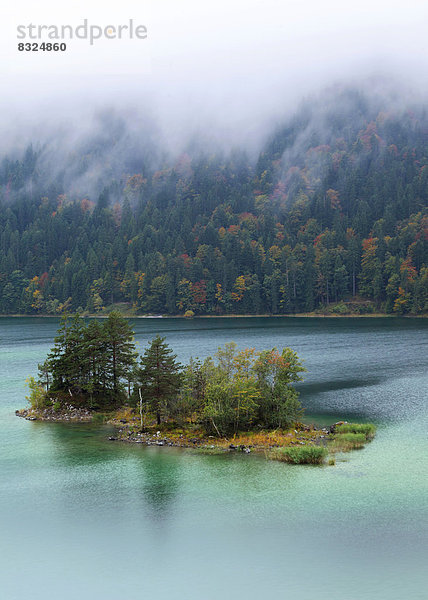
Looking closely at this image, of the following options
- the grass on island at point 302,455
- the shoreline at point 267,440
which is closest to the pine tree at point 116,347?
the shoreline at point 267,440

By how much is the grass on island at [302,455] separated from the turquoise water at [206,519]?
1.16 meters

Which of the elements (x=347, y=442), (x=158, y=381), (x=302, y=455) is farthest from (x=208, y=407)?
(x=347, y=442)

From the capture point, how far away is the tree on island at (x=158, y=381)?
178 ft

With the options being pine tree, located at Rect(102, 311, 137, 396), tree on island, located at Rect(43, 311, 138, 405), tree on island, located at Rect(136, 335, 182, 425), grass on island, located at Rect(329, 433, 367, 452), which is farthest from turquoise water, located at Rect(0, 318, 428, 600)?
pine tree, located at Rect(102, 311, 137, 396)

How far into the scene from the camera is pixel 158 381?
2130 inches

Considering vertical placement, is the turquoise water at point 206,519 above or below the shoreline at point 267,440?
below

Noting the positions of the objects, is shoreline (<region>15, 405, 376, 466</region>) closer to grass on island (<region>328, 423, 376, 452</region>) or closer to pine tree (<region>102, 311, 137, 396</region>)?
grass on island (<region>328, 423, 376, 452</region>)

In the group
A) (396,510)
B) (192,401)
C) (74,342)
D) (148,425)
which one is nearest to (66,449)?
(148,425)

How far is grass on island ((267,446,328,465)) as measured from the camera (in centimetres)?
4491

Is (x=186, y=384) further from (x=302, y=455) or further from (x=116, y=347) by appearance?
(x=302, y=455)

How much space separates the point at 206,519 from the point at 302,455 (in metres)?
12.1

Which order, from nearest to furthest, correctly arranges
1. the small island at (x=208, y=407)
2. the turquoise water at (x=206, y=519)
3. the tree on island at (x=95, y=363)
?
the turquoise water at (x=206, y=519), the small island at (x=208, y=407), the tree on island at (x=95, y=363)

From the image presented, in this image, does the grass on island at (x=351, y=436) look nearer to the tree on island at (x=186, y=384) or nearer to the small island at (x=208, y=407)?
the small island at (x=208, y=407)

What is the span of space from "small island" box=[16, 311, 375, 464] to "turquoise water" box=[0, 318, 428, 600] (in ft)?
7.78
